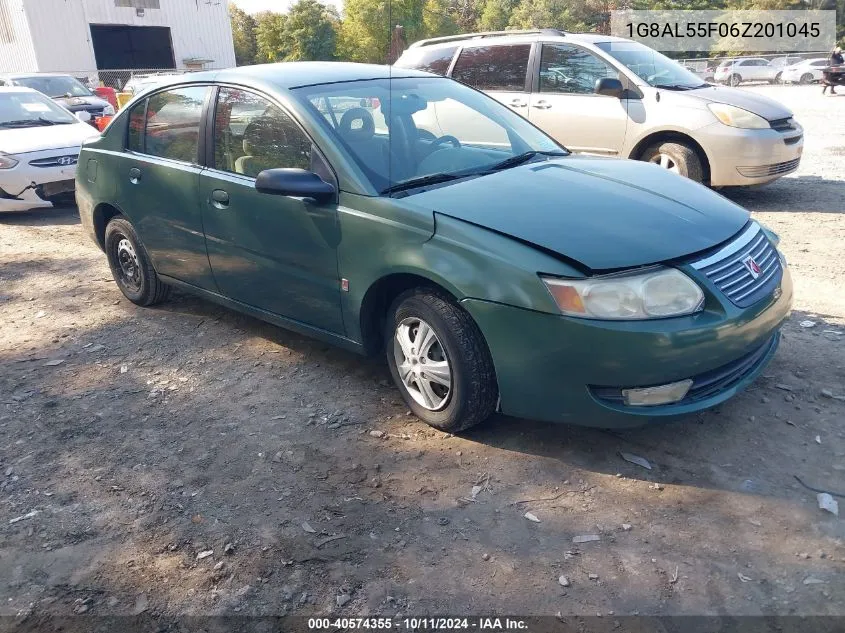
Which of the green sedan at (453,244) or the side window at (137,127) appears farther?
the side window at (137,127)

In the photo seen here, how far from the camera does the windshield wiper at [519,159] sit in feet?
13.0

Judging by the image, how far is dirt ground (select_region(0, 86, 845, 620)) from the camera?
2574 millimetres

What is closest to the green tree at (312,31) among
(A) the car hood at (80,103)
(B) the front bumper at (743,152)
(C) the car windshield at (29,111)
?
(A) the car hood at (80,103)

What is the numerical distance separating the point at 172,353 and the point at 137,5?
133ft

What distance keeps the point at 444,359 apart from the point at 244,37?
5606 centimetres

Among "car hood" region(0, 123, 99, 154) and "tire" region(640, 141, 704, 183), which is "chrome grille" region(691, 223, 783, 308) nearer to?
"tire" region(640, 141, 704, 183)

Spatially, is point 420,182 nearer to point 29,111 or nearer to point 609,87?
point 609,87

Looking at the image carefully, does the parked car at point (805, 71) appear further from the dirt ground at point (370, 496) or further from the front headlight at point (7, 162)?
the front headlight at point (7, 162)

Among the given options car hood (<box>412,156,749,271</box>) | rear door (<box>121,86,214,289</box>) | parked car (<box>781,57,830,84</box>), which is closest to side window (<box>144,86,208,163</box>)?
rear door (<box>121,86,214,289</box>)

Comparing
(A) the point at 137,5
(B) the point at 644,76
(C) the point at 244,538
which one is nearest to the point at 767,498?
(C) the point at 244,538

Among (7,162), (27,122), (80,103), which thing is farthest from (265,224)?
(80,103)

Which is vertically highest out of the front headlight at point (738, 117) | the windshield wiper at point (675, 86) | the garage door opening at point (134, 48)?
the garage door opening at point (134, 48)

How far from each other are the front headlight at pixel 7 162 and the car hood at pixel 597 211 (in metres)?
6.95

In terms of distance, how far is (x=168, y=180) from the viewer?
4609 millimetres
